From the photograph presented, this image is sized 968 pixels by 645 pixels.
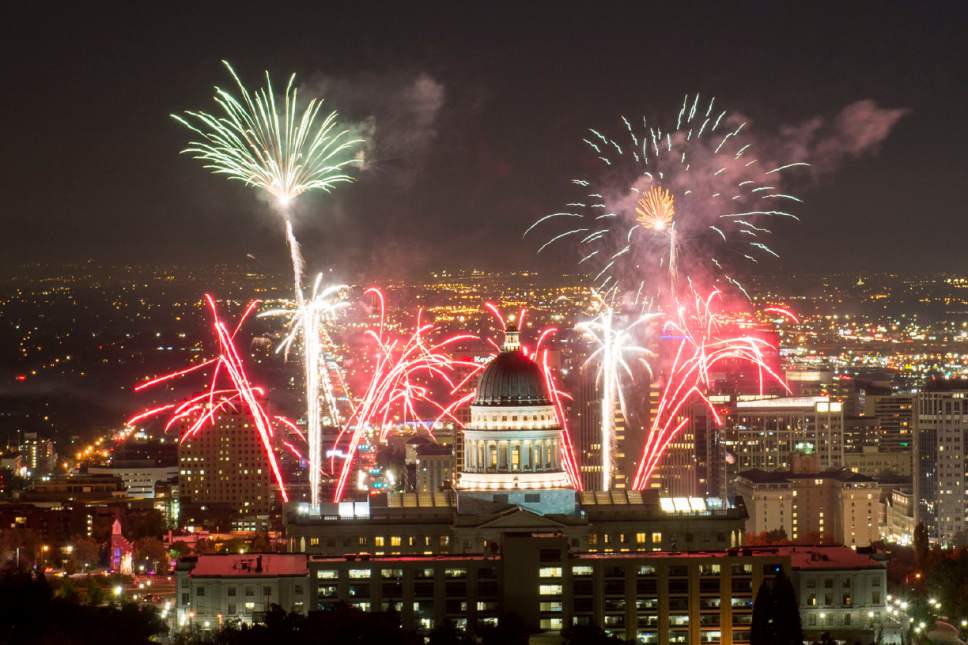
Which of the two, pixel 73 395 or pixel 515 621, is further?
pixel 73 395

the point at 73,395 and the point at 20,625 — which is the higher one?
the point at 73,395

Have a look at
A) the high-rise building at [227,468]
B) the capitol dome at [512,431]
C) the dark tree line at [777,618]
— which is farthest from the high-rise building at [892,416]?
the dark tree line at [777,618]

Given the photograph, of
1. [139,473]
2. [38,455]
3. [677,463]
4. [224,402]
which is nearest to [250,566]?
[677,463]

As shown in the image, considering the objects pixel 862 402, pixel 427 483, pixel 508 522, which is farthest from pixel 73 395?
pixel 508 522

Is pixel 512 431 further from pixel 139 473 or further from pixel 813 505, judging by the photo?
pixel 139 473

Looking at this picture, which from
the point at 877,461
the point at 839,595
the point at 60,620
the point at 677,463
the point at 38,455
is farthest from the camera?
the point at 38,455

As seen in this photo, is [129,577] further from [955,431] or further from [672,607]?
[955,431]

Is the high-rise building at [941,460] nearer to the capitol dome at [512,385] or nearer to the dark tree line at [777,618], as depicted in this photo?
the capitol dome at [512,385]

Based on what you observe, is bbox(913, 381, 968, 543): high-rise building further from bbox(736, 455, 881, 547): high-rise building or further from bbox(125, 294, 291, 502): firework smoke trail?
bbox(125, 294, 291, 502): firework smoke trail
